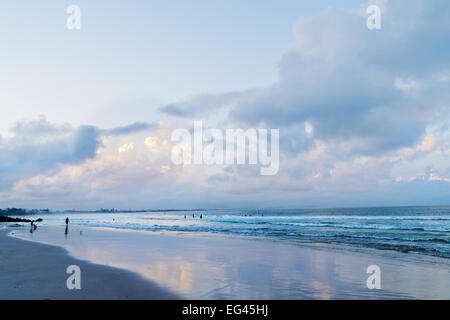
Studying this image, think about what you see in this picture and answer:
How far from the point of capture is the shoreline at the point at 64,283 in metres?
9.30

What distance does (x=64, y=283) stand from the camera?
1087cm

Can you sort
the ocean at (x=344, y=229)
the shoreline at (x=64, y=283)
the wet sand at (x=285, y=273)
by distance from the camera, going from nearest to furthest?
the shoreline at (x=64, y=283) → the wet sand at (x=285, y=273) → the ocean at (x=344, y=229)

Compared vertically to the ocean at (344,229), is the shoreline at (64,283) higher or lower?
higher

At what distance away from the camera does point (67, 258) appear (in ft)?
56.0

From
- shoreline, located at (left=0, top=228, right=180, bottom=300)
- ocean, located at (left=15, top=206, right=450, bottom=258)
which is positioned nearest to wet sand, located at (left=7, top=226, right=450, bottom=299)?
shoreline, located at (left=0, top=228, right=180, bottom=300)

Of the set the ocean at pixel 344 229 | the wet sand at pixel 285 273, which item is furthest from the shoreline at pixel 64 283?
the ocean at pixel 344 229

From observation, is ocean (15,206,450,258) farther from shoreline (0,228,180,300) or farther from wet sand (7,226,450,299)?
shoreline (0,228,180,300)

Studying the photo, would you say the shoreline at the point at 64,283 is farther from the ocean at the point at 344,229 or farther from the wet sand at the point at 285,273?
the ocean at the point at 344,229

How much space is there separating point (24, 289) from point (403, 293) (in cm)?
1308

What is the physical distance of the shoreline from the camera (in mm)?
9305

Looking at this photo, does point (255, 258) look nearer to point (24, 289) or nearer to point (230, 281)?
point (230, 281)
